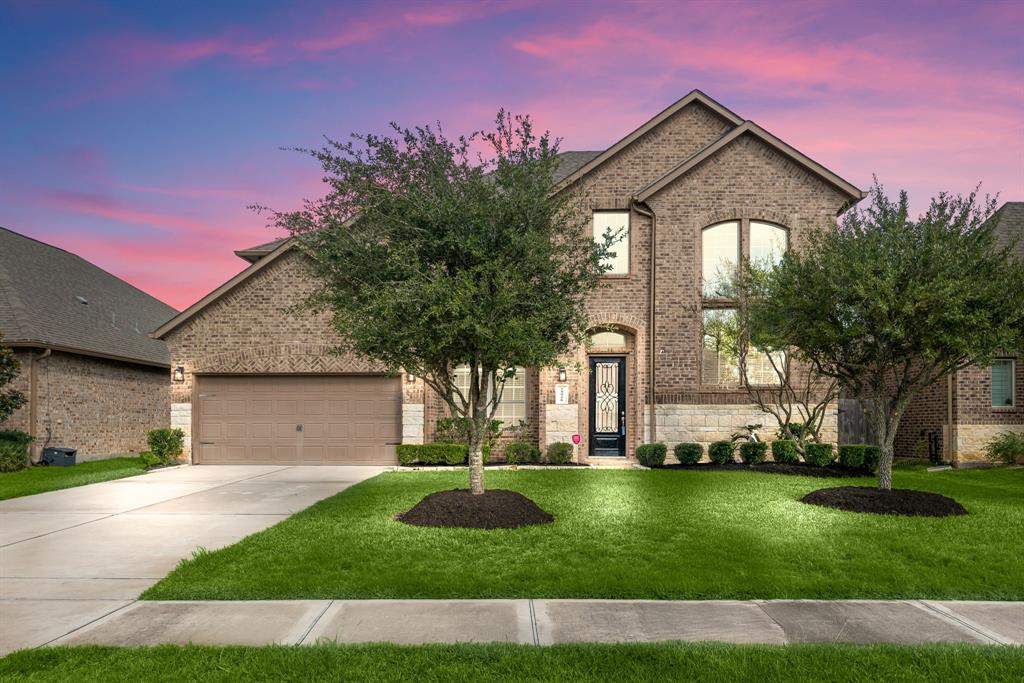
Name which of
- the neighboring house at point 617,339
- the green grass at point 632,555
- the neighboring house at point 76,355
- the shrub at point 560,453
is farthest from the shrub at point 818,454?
the neighboring house at point 76,355

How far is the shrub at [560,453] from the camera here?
1828 cm

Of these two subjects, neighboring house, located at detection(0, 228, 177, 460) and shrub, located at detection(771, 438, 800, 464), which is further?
neighboring house, located at detection(0, 228, 177, 460)

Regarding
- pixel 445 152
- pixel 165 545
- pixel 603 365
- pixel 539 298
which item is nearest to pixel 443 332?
pixel 539 298

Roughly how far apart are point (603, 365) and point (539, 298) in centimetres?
929

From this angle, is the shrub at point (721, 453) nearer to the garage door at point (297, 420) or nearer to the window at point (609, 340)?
the window at point (609, 340)

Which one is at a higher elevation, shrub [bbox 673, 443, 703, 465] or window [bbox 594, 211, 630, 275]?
window [bbox 594, 211, 630, 275]

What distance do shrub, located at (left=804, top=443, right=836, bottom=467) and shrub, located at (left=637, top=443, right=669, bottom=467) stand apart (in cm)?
329

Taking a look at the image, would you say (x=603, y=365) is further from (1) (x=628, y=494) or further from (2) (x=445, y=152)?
(2) (x=445, y=152)

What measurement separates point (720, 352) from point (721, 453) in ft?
8.56

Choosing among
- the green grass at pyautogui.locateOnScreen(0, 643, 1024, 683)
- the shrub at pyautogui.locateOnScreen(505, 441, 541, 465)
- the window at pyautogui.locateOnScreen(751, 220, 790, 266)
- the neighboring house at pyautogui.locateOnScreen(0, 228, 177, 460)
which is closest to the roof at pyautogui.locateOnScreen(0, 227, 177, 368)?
the neighboring house at pyautogui.locateOnScreen(0, 228, 177, 460)

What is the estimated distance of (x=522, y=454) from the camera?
18812 millimetres

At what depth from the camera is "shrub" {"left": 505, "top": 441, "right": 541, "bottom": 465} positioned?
737 inches

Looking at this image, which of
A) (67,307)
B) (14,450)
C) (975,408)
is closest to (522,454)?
(975,408)

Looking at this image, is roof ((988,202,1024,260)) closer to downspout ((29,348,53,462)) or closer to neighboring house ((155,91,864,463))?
neighboring house ((155,91,864,463))
